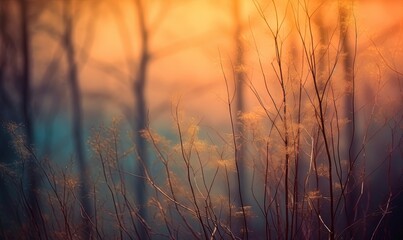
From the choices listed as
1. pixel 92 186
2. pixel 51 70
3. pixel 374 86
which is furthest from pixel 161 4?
pixel 374 86

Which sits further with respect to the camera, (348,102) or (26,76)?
(26,76)

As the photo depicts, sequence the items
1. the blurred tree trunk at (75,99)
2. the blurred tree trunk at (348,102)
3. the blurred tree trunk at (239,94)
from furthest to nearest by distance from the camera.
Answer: the blurred tree trunk at (75,99) → the blurred tree trunk at (239,94) → the blurred tree trunk at (348,102)

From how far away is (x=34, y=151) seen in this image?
2092 millimetres

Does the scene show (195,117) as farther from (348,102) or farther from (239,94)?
(348,102)

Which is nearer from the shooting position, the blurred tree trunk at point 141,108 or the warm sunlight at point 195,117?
the warm sunlight at point 195,117

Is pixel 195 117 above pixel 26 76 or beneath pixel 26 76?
beneath

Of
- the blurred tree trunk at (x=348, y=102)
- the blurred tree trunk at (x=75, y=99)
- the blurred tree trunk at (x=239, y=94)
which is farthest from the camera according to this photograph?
the blurred tree trunk at (x=75, y=99)

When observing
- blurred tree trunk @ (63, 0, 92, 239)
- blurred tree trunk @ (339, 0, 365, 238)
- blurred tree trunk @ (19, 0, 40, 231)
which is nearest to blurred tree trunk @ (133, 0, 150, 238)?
blurred tree trunk @ (63, 0, 92, 239)

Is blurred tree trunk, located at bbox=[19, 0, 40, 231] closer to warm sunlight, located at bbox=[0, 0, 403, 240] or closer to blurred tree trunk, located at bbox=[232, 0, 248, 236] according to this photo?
warm sunlight, located at bbox=[0, 0, 403, 240]

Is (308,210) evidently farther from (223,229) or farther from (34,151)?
(34,151)

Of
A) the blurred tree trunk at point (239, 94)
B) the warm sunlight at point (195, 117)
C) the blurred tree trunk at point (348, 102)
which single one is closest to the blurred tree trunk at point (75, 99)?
the warm sunlight at point (195, 117)

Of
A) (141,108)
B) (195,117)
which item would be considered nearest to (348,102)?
(195,117)

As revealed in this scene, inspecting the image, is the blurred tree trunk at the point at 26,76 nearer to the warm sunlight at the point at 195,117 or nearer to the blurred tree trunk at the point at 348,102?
the warm sunlight at the point at 195,117

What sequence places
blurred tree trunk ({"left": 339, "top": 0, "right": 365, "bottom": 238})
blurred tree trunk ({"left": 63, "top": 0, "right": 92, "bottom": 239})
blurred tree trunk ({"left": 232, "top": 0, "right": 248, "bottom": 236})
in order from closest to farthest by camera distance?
blurred tree trunk ({"left": 339, "top": 0, "right": 365, "bottom": 238}), blurred tree trunk ({"left": 232, "top": 0, "right": 248, "bottom": 236}), blurred tree trunk ({"left": 63, "top": 0, "right": 92, "bottom": 239})
